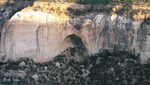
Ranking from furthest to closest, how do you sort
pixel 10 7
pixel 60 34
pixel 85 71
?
1. pixel 10 7
2. pixel 60 34
3. pixel 85 71

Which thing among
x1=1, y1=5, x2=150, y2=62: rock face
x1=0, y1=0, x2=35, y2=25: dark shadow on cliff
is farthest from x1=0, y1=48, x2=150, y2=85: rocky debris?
x1=0, y1=0, x2=35, y2=25: dark shadow on cliff

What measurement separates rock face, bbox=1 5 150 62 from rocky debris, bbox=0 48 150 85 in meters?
0.49

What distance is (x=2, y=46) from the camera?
1805 cm

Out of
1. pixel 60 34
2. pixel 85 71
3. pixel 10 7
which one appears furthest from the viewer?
pixel 10 7

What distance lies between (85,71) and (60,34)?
8.32 ft

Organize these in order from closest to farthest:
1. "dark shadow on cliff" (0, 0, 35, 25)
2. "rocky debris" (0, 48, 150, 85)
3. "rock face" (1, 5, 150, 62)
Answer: "rocky debris" (0, 48, 150, 85) → "rock face" (1, 5, 150, 62) → "dark shadow on cliff" (0, 0, 35, 25)

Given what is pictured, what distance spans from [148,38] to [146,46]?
0.44m

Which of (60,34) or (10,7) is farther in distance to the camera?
(10,7)

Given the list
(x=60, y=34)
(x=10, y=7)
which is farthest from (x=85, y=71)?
(x=10, y=7)

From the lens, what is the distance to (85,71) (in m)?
16.9

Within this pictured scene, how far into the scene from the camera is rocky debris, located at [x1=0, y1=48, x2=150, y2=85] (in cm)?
1634

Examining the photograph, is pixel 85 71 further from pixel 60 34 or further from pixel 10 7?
pixel 10 7

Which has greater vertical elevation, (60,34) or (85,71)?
(60,34)

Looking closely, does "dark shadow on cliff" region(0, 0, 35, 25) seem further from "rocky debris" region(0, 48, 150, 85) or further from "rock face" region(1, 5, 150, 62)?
"rocky debris" region(0, 48, 150, 85)
